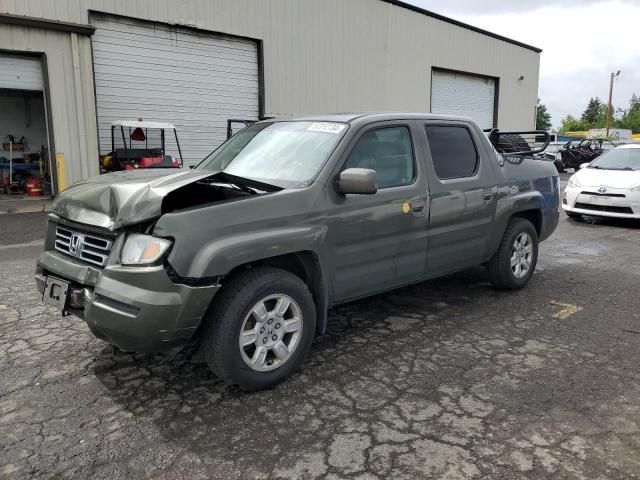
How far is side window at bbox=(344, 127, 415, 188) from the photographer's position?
3.96 meters

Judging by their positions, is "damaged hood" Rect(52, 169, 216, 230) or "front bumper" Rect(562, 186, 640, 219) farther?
"front bumper" Rect(562, 186, 640, 219)

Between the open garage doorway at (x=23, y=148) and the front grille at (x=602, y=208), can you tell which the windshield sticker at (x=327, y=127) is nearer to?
the front grille at (x=602, y=208)

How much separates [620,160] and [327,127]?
8749mm

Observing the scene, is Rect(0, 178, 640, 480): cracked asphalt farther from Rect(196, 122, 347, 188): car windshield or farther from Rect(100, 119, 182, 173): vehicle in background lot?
Rect(100, 119, 182, 173): vehicle in background lot

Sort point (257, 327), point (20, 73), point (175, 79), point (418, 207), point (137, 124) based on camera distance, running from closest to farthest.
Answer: point (257, 327), point (418, 207), point (20, 73), point (137, 124), point (175, 79)

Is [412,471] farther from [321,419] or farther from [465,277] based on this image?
[465,277]

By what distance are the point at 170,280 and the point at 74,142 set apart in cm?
1039

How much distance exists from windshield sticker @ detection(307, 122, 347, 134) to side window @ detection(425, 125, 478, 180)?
2.98 feet

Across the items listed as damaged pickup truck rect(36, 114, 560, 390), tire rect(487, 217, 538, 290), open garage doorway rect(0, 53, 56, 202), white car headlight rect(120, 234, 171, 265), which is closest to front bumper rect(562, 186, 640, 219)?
tire rect(487, 217, 538, 290)

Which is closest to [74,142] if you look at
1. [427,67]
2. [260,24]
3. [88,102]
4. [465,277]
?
[88,102]

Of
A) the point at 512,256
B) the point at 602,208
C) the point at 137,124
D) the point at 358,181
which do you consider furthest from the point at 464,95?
the point at 358,181

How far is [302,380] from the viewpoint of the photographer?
3518mm

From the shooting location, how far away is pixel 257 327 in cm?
328

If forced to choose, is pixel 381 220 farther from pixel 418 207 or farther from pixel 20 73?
pixel 20 73
